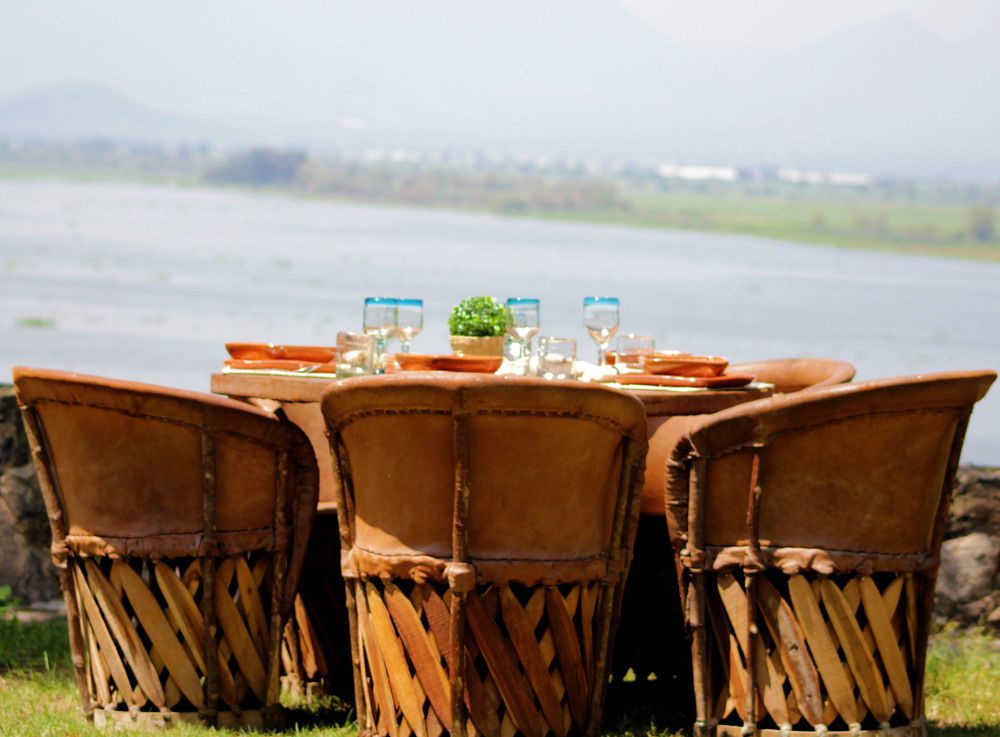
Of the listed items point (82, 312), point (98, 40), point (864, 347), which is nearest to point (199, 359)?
point (82, 312)

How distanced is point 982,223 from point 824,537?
70.5ft

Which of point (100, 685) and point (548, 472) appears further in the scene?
point (100, 685)

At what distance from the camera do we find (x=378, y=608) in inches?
102

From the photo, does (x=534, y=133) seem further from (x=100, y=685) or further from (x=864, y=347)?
(x=100, y=685)

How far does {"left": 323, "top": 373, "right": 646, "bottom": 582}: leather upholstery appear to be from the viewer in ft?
7.97

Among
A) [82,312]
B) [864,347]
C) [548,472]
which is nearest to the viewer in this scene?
[548,472]

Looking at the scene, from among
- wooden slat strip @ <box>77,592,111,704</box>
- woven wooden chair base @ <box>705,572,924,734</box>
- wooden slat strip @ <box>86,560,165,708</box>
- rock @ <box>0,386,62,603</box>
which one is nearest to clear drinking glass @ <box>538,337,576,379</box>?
woven wooden chair base @ <box>705,572,924,734</box>

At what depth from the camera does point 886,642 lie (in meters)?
2.62

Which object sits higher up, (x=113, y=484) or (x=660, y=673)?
(x=113, y=484)

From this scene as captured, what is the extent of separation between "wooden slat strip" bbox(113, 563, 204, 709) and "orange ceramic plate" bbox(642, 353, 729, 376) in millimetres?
1267

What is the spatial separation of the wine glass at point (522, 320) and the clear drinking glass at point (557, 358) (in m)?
0.26

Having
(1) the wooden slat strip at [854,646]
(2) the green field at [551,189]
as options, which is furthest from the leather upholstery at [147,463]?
(2) the green field at [551,189]

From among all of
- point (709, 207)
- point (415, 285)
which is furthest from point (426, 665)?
point (709, 207)

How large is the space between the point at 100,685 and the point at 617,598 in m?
1.21
